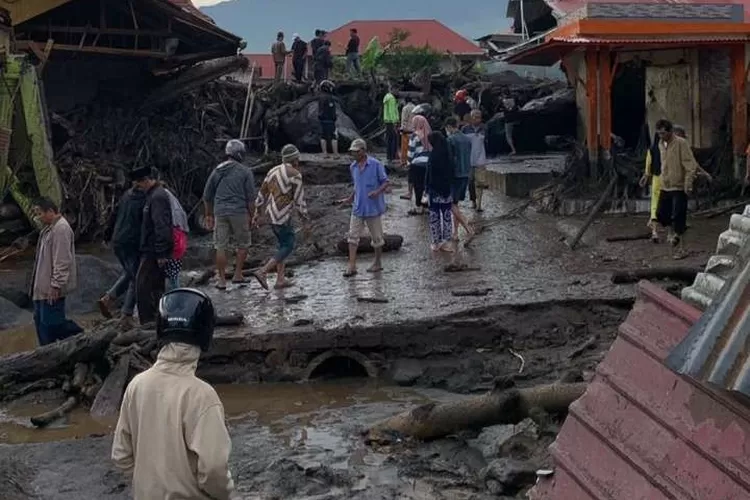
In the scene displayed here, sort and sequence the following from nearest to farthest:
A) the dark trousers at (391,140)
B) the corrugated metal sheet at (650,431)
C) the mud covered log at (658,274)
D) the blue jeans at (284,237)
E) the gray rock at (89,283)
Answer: the corrugated metal sheet at (650,431), the mud covered log at (658,274), the blue jeans at (284,237), the gray rock at (89,283), the dark trousers at (391,140)

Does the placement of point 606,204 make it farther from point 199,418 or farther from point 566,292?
point 199,418

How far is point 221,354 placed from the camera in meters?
9.23

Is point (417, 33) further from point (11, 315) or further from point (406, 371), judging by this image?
point (406, 371)

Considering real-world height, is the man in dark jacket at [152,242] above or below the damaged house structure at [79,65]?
below

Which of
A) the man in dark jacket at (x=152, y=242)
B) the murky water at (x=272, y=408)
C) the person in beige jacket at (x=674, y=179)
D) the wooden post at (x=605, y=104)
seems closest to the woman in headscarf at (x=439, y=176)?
the person in beige jacket at (x=674, y=179)

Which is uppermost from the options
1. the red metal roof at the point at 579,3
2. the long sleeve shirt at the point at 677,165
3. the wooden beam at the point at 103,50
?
the red metal roof at the point at 579,3

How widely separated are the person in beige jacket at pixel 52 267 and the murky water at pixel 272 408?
95cm

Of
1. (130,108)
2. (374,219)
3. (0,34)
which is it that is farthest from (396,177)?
(374,219)

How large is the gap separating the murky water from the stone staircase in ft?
13.2

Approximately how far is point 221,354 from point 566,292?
3495 mm

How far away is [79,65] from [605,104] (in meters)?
9.75

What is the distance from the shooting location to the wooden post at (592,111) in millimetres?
15633

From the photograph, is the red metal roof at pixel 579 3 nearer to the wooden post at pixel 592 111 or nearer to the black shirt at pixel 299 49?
the wooden post at pixel 592 111

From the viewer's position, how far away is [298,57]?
28.4m
